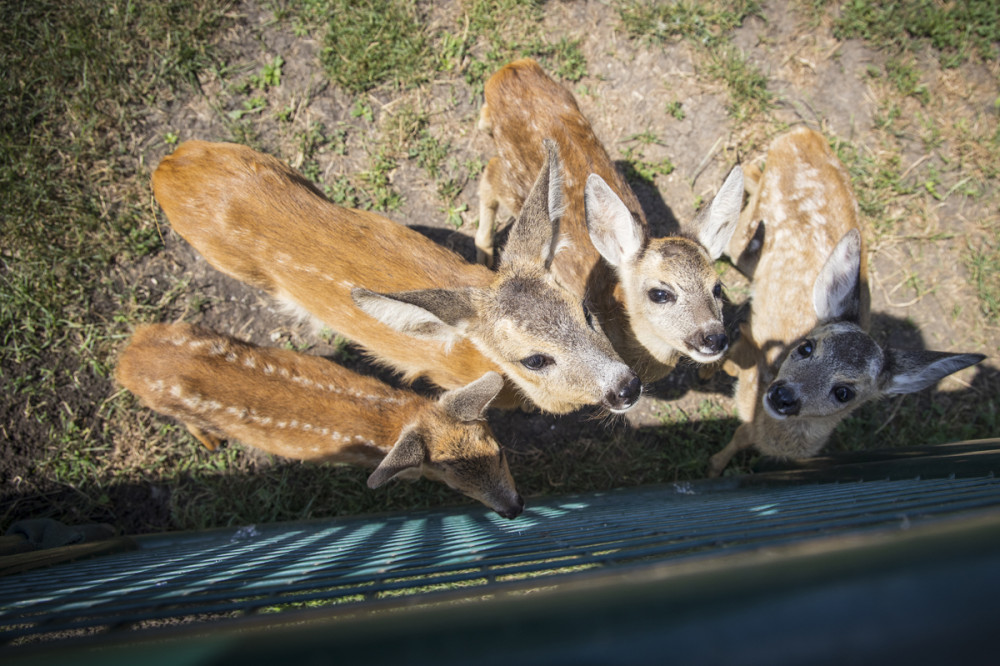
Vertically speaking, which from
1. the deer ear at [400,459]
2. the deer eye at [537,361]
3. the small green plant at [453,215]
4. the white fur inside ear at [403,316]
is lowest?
the deer ear at [400,459]

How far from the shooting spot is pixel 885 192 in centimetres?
454

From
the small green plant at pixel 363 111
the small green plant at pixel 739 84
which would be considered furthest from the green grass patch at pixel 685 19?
the small green plant at pixel 363 111

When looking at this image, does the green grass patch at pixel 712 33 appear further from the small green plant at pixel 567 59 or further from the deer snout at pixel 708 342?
the deer snout at pixel 708 342

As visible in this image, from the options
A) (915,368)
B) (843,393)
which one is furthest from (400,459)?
(915,368)

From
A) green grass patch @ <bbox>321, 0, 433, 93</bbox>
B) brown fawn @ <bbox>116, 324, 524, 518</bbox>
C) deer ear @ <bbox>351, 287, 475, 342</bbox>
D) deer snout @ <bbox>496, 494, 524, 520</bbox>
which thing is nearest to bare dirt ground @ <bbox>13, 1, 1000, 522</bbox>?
green grass patch @ <bbox>321, 0, 433, 93</bbox>

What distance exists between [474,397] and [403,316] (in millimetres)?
598

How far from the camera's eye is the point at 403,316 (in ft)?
8.73

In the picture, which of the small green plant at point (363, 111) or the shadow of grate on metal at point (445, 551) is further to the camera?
the small green plant at point (363, 111)

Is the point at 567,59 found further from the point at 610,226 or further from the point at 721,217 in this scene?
the point at 721,217

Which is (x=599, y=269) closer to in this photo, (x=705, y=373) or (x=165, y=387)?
(x=705, y=373)

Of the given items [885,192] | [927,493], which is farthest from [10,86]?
[885,192]

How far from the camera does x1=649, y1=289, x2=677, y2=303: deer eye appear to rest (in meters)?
3.16

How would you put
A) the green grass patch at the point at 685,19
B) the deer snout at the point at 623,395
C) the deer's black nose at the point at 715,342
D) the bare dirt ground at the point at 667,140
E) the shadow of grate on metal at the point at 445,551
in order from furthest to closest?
the green grass patch at the point at 685,19 < the bare dirt ground at the point at 667,140 < the deer's black nose at the point at 715,342 < the deer snout at the point at 623,395 < the shadow of grate on metal at the point at 445,551

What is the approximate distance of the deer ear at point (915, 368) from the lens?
288cm
